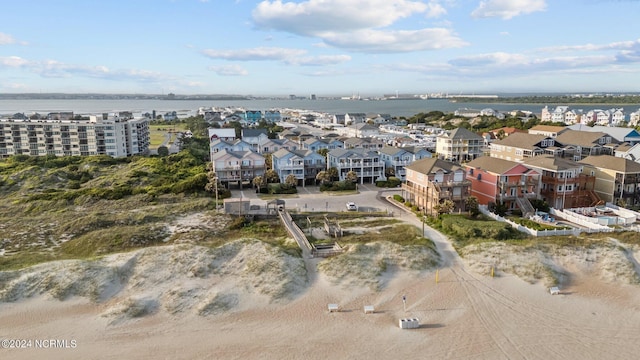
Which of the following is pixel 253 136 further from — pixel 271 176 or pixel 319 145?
pixel 271 176

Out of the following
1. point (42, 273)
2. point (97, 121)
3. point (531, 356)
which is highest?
point (97, 121)

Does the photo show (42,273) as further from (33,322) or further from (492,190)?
(492,190)

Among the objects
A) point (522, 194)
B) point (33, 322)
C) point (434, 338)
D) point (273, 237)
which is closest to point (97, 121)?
point (273, 237)

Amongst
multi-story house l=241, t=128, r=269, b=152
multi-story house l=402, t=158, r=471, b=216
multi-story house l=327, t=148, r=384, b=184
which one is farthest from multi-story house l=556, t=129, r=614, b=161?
multi-story house l=241, t=128, r=269, b=152

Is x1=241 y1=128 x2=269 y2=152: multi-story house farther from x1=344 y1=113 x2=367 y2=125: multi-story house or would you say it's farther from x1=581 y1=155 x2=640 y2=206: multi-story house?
x1=344 y1=113 x2=367 y2=125: multi-story house

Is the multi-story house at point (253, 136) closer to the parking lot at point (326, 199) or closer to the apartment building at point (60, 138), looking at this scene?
the apartment building at point (60, 138)
